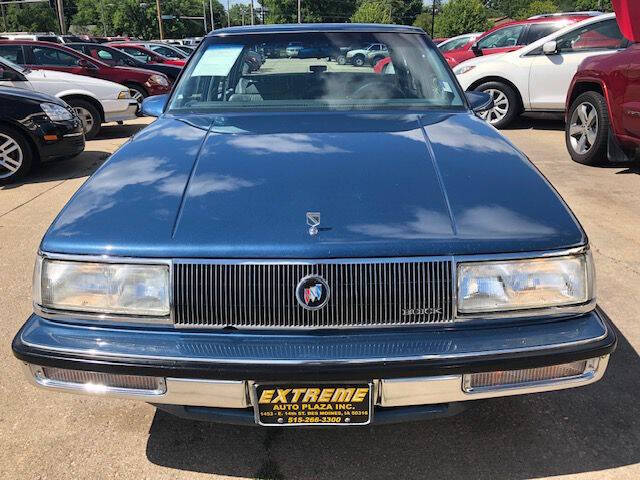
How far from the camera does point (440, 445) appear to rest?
226 cm

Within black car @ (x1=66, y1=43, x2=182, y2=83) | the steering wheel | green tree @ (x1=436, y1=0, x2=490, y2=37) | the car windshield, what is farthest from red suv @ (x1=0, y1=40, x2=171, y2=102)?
green tree @ (x1=436, y1=0, x2=490, y2=37)

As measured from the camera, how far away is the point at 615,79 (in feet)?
18.6

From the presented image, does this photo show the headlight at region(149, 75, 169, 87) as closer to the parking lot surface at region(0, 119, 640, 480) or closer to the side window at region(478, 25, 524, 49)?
the side window at region(478, 25, 524, 49)

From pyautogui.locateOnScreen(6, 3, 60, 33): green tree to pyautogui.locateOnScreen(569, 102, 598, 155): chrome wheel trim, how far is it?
72.8 metres

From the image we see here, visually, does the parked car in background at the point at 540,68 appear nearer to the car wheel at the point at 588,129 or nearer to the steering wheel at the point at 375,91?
the car wheel at the point at 588,129

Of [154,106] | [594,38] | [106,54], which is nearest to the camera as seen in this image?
[154,106]

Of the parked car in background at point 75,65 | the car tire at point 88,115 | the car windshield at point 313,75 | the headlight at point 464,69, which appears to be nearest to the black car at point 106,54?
the parked car in background at point 75,65

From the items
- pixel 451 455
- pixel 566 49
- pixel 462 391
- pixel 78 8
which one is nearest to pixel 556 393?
pixel 451 455

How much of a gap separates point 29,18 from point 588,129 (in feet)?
260

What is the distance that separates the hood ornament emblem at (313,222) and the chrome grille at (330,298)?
0.37 ft

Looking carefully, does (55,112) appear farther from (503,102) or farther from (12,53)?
(503,102)

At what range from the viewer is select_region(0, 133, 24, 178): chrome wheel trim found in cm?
609

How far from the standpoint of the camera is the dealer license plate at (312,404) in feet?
5.84

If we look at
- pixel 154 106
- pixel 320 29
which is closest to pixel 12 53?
pixel 154 106
